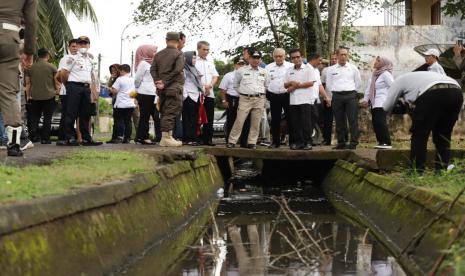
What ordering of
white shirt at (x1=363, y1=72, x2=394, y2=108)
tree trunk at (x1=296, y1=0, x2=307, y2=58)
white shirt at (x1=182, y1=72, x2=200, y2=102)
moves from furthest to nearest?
tree trunk at (x1=296, y1=0, x2=307, y2=58)
white shirt at (x1=182, y1=72, x2=200, y2=102)
white shirt at (x1=363, y1=72, x2=394, y2=108)

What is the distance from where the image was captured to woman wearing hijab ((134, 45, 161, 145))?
13.0 m

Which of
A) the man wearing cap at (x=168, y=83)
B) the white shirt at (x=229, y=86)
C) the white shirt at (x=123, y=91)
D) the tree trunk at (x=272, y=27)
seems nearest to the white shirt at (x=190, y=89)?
the man wearing cap at (x=168, y=83)

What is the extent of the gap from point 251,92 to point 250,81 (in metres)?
0.18

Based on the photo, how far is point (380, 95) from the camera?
1249cm

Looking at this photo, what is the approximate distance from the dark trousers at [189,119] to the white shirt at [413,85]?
210 inches

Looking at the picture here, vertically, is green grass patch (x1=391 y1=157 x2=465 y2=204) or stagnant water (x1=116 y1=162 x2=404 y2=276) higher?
green grass patch (x1=391 y1=157 x2=465 y2=204)

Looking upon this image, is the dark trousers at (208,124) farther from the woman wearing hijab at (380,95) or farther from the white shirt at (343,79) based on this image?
the woman wearing hijab at (380,95)

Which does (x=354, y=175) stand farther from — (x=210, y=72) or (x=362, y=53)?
(x=362, y=53)

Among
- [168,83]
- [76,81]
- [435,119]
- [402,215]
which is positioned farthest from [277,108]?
[402,215]

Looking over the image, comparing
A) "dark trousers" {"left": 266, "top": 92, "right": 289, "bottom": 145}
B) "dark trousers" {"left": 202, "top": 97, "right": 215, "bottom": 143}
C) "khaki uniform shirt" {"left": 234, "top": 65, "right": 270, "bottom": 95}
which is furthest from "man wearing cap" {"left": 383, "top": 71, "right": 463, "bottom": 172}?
"dark trousers" {"left": 202, "top": 97, "right": 215, "bottom": 143}

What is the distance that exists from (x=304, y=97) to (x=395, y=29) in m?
15.6

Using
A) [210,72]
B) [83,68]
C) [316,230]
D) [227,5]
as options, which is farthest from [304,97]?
[227,5]

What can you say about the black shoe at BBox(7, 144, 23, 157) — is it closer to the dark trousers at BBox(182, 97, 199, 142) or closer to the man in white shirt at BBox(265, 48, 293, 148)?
the dark trousers at BBox(182, 97, 199, 142)

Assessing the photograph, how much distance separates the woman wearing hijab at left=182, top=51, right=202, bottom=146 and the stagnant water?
392 centimetres
